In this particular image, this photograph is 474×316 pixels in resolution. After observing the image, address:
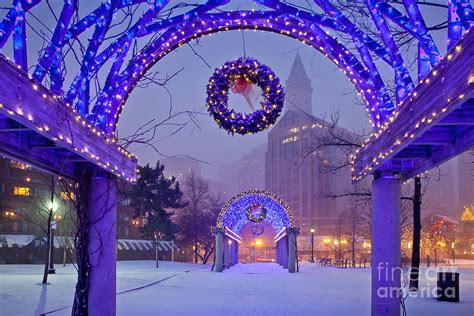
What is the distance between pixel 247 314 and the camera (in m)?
11.4

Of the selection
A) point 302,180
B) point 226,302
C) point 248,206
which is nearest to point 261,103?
point 226,302

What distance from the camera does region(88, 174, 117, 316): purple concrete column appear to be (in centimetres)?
799

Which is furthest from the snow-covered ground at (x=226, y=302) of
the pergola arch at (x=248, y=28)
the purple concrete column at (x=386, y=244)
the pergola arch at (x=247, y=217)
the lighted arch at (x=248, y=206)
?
the lighted arch at (x=248, y=206)

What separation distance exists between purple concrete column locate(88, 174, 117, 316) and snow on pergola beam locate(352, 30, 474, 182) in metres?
4.42

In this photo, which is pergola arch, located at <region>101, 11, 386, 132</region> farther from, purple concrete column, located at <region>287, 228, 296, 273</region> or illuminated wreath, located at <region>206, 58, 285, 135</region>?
purple concrete column, located at <region>287, 228, 296, 273</region>

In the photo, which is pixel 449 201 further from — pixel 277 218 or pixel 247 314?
pixel 247 314

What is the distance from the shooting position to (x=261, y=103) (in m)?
8.74

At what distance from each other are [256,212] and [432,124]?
31.1 m

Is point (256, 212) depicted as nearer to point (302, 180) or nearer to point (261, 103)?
point (261, 103)

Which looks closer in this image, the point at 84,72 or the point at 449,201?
the point at 84,72

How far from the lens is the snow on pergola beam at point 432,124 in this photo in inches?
170

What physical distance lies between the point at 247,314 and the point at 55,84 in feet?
24.6

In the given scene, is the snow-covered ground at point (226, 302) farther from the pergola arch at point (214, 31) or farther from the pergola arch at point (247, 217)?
the pergola arch at point (247, 217)

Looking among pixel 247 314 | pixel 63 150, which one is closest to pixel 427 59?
pixel 63 150
